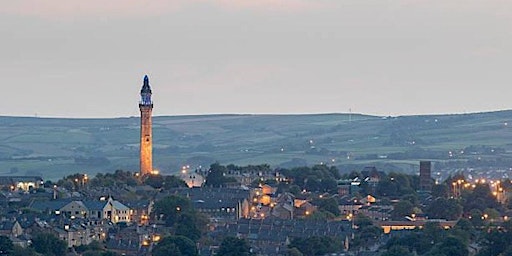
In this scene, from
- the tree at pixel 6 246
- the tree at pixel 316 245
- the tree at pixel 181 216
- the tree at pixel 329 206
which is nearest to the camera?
the tree at pixel 6 246

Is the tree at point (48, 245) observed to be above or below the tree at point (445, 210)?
below

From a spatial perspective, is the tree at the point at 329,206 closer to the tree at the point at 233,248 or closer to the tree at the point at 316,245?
the tree at the point at 316,245

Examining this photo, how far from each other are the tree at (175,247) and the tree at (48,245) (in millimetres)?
4205

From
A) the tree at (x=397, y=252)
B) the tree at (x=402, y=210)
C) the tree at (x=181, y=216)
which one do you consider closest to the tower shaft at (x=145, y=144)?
the tree at (x=402, y=210)

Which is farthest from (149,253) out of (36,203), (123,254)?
(36,203)

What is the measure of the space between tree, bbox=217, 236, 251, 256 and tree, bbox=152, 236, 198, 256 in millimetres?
1261

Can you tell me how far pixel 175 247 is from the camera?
3231 inches

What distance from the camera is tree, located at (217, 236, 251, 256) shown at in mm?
82125

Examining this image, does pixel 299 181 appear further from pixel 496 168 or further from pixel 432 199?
pixel 496 168

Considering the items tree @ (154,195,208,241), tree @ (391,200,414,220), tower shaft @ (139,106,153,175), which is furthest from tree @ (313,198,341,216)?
tower shaft @ (139,106,153,175)

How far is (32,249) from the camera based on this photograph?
81812 mm

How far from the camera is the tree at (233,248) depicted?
269 feet

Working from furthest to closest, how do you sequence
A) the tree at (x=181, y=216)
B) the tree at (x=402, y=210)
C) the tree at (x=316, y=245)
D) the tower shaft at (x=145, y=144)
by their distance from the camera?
the tower shaft at (x=145, y=144), the tree at (x=402, y=210), the tree at (x=181, y=216), the tree at (x=316, y=245)

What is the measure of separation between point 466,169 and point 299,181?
61408 millimetres
